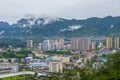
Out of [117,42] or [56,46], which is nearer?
[117,42]

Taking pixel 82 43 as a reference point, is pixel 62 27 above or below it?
above

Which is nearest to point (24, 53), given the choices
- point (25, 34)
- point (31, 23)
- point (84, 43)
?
point (84, 43)

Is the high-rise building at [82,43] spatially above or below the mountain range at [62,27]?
below

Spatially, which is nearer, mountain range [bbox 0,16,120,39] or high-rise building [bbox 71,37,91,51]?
high-rise building [bbox 71,37,91,51]

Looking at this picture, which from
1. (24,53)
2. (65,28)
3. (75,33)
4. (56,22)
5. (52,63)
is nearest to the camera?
(52,63)

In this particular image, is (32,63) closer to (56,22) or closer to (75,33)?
(75,33)

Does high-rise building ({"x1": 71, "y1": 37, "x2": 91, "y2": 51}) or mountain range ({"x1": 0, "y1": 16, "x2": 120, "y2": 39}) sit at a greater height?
mountain range ({"x1": 0, "y1": 16, "x2": 120, "y2": 39})

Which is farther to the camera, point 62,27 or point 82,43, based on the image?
point 62,27

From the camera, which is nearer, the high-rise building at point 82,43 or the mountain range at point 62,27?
the high-rise building at point 82,43
